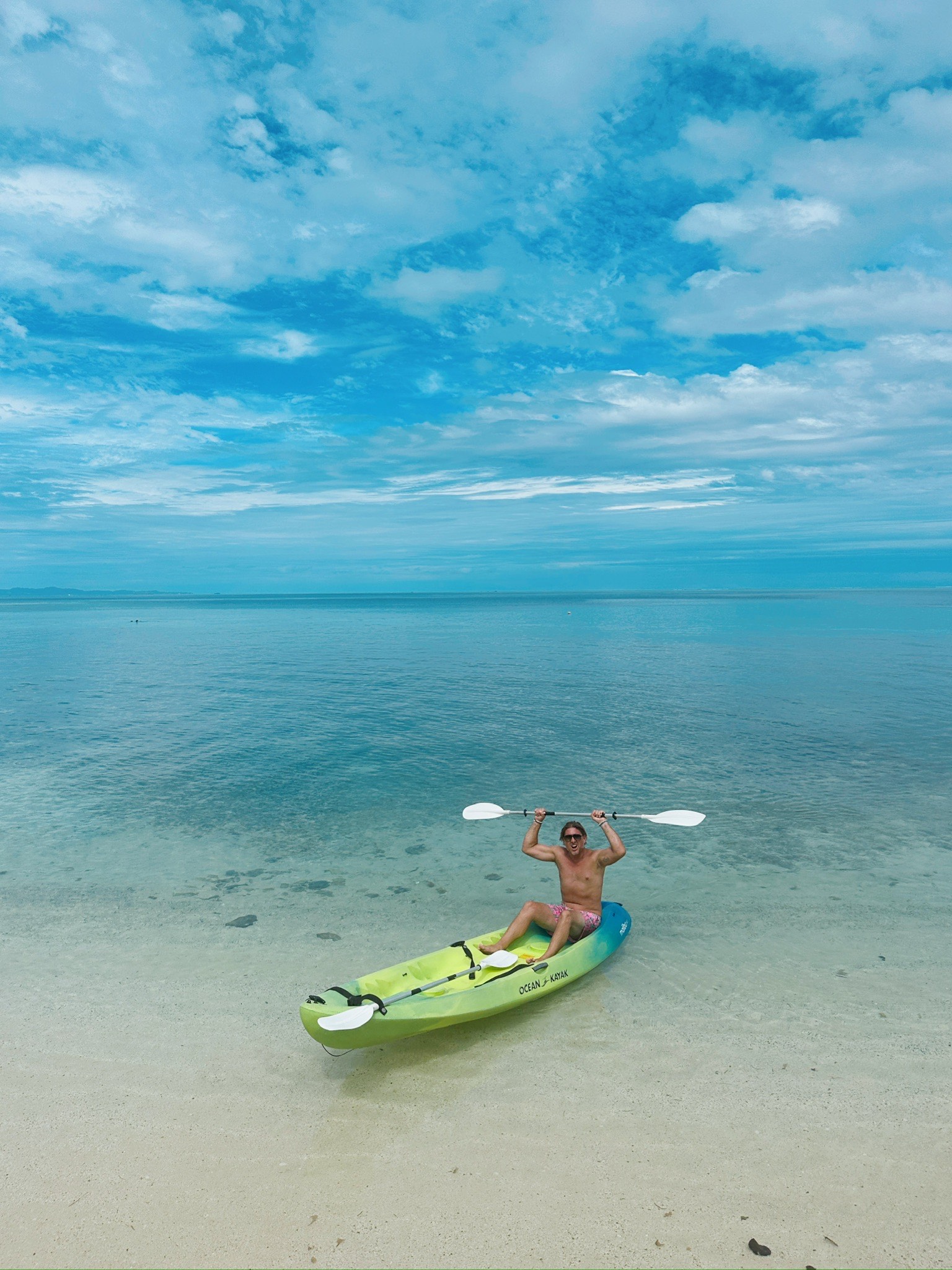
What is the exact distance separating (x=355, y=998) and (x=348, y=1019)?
49 centimetres

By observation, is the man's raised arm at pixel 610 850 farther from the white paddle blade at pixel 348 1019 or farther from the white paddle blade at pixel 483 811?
the white paddle blade at pixel 348 1019

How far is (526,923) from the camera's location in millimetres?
9469

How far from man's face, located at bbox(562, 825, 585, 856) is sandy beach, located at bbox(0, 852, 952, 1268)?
1.45 metres

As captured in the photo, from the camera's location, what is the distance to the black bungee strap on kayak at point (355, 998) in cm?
738

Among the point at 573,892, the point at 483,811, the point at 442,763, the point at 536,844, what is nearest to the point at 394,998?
the point at 573,892

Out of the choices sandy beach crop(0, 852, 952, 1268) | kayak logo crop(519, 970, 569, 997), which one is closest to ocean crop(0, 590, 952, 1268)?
sandy beach crop(0, 852, 952, 1268)

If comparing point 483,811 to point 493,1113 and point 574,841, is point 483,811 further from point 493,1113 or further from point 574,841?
point 493,1113

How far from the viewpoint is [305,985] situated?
30.5 ft

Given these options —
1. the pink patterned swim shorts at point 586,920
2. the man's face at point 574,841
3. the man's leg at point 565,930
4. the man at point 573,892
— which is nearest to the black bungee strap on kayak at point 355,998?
the man at point 573,892

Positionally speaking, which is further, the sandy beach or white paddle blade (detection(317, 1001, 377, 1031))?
white paddle blade (detection(317, 1001, 377, 1031))

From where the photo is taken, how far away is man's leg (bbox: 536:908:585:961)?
9.21 meters

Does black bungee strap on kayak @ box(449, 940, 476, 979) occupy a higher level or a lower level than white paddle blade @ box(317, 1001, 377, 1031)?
lower

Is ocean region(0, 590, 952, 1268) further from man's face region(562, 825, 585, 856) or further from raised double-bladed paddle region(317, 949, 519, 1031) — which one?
man's face region(562, 825, 585, 856)

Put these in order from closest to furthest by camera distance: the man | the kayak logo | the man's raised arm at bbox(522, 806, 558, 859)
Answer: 1. the kayak logo
2. the man
3. the man's raised arm at bbox(522, 806, 558, 859)
